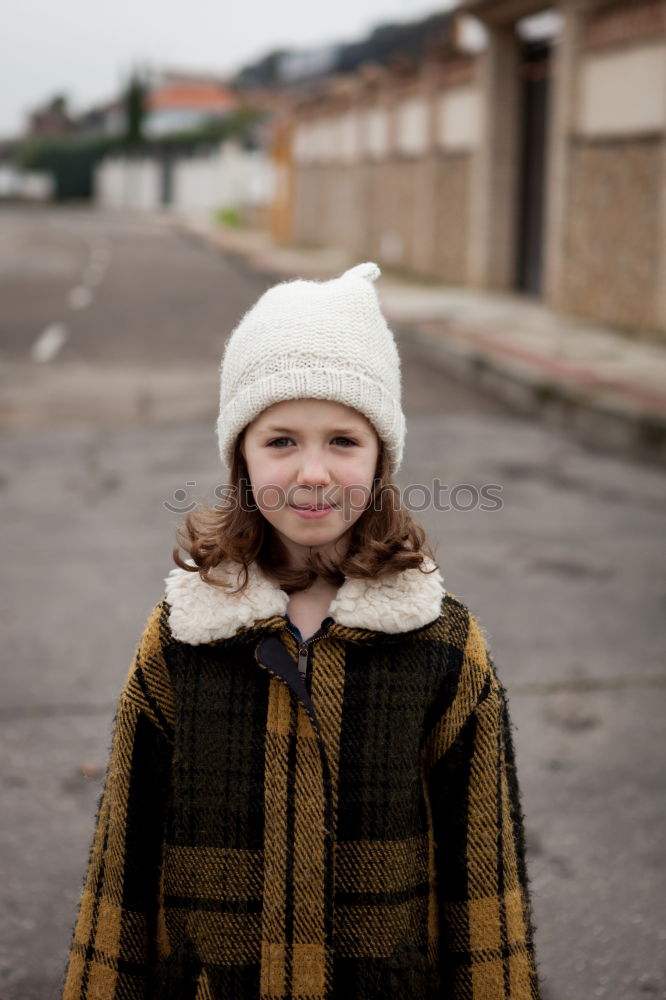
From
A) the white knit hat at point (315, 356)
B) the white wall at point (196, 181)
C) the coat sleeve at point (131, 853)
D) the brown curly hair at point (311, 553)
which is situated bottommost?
the coat sleeve at point (131, 853)

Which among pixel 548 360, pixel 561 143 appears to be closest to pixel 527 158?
pixel 561 143

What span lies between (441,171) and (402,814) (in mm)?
20607

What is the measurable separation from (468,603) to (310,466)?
3.42 meters

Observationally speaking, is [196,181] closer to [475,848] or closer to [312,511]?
[312,511]

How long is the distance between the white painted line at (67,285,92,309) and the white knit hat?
16.5m

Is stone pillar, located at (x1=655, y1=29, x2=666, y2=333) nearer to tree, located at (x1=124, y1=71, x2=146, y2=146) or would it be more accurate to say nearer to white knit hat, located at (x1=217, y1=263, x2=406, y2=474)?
white knit hat, located at (x1=217, y1=263, x2=406, y2=474)

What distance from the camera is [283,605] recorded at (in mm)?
1723

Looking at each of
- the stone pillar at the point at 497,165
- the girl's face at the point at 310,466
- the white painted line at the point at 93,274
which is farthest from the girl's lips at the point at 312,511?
the white painted line at the point at 93,274

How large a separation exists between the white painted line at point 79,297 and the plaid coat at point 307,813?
16584 mm

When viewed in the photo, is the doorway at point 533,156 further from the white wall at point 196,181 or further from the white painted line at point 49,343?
the white wall at point 196,181

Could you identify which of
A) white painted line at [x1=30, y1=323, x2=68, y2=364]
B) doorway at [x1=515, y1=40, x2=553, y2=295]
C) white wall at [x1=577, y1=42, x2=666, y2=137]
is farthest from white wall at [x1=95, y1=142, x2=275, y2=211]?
white wall at [x1=577, y1=42, x2=666, y2=137]

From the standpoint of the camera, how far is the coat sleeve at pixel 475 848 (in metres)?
1.75

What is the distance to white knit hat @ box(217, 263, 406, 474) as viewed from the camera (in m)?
1.70

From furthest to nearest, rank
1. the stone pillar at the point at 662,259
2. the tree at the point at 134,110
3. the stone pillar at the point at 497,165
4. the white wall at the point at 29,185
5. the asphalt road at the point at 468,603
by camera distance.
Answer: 1. the white wall at the point at 29,185
2. the tree at the point at 134,110
3. the stone pillar at the point at 497,165
4. the stone pillar at the point at 662,259
5. the asphalt road at the point at 468,603
